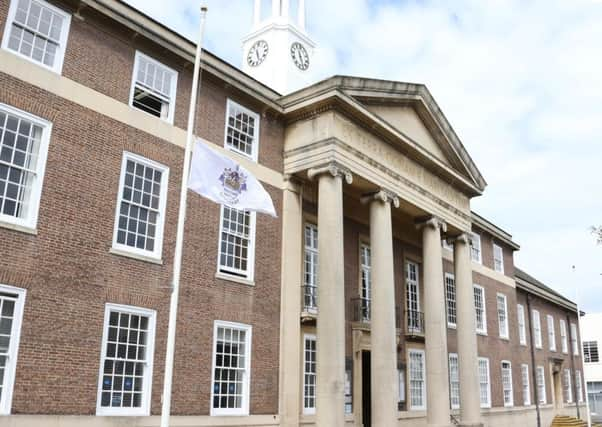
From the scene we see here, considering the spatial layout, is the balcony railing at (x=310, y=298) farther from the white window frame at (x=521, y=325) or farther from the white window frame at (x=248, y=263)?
the white window frame at (x=521, y=325)

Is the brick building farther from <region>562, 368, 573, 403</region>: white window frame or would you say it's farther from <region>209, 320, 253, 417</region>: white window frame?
<region>562, 368, 573, 403</region>: white window frame

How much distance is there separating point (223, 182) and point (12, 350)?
524cm

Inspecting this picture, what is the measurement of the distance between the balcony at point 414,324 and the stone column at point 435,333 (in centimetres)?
245

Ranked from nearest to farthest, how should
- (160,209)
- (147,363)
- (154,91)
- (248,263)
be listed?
(147,363), (160,209), (154,91), (248,263)

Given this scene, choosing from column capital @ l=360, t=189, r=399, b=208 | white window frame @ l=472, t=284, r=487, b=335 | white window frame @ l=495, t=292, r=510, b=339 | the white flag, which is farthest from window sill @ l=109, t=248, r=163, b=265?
white window frame @ l=495, t=292, r=510, b=339

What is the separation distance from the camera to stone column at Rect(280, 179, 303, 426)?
696 inches

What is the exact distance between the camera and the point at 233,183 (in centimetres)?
1210

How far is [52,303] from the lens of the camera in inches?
499

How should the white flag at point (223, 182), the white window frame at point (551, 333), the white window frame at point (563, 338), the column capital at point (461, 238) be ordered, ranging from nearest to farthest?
the white flag at point (223, 182)
the column capital at point (461, 238)
the white window frame at point (551, 333)
the white window frame at point (563, 338)

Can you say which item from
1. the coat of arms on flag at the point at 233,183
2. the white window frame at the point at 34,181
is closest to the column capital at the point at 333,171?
the coat of arms on flag at the point at 233,183

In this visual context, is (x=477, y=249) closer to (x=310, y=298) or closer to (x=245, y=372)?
(x=310, y=298)

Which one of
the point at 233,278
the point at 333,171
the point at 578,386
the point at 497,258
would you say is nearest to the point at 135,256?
the point at 233,278

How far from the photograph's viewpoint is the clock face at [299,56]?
30188 mm

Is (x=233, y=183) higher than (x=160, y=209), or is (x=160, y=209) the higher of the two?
(x=160, y=209)
